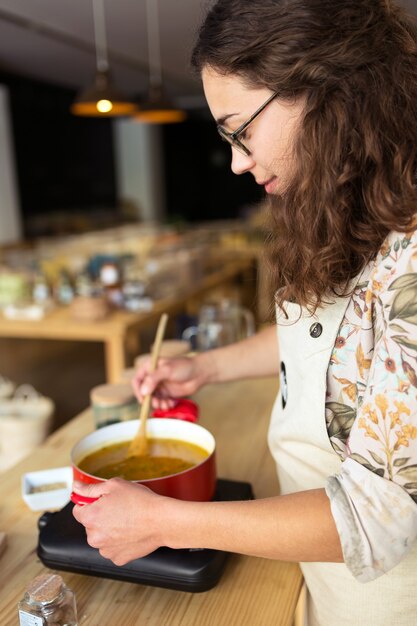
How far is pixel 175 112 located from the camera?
4.61 metres

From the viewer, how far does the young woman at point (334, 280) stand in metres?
0.63

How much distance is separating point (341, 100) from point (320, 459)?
48 cm

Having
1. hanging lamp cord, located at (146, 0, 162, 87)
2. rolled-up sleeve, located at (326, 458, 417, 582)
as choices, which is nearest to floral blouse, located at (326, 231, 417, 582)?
rolled-up sleeve, located at (326, 458, 417, 582)

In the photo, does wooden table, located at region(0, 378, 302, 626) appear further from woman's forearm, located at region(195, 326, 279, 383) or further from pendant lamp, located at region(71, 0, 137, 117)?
pendant lamp, located at region(71, 0, 137, 117)

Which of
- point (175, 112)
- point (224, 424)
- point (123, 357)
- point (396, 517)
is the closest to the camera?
point (396, 517)

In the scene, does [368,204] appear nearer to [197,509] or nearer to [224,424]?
[197,509]

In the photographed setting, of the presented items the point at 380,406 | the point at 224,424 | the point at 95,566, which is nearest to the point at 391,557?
the point at 380,406

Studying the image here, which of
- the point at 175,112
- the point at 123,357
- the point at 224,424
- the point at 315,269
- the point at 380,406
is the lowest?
the point at 123,357

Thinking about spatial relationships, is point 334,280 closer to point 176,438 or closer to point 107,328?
point 176,438

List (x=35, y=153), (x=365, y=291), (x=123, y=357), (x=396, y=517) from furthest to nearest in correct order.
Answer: (x=35, y=153) < (x=123, y=357) < (x=365, y=291) < (x=396, y=517)

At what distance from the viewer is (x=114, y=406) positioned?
4.10 feet

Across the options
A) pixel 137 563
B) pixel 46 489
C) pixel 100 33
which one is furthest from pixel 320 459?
pixel 100 33

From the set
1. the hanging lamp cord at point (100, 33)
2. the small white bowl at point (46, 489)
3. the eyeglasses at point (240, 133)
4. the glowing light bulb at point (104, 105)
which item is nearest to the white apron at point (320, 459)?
the eyeglasses at point (240, 133)

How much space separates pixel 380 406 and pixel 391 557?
163 mm
